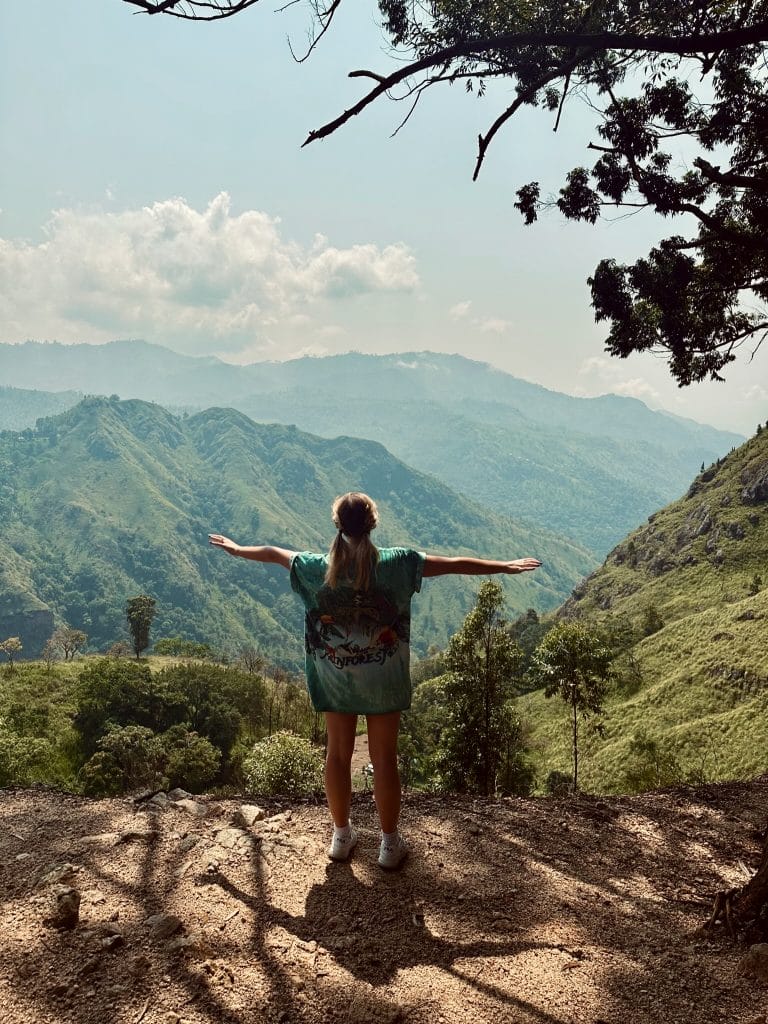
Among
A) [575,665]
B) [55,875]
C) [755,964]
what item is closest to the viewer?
[755,964]

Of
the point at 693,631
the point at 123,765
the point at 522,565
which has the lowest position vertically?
the point at 123,765

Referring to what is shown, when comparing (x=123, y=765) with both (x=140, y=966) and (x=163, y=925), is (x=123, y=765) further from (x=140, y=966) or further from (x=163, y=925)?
(x=140, y=966)

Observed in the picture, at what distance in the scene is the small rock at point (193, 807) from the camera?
515 cm

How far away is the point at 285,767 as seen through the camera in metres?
23.0

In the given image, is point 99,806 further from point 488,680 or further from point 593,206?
point 488,680

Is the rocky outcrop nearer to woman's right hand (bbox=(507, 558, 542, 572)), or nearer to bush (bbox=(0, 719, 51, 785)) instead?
bush (bbox=(0, 719, 51, 785))

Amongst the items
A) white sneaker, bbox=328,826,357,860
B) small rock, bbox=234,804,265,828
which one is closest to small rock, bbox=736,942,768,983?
white sneaker, bbox=328,826,357,860

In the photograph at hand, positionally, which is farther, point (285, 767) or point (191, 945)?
point (285, 767)

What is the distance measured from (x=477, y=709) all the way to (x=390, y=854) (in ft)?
50.5

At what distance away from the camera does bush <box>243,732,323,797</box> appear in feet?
71.6

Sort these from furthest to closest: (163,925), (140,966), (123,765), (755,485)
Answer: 1. (755,485)
2. (123,765)
3. (163,925)
4. (140,966)

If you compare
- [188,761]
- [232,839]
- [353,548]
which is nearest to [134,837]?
[232,839]

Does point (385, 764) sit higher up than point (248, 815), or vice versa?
point (385, 764)

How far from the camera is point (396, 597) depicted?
395 cm
